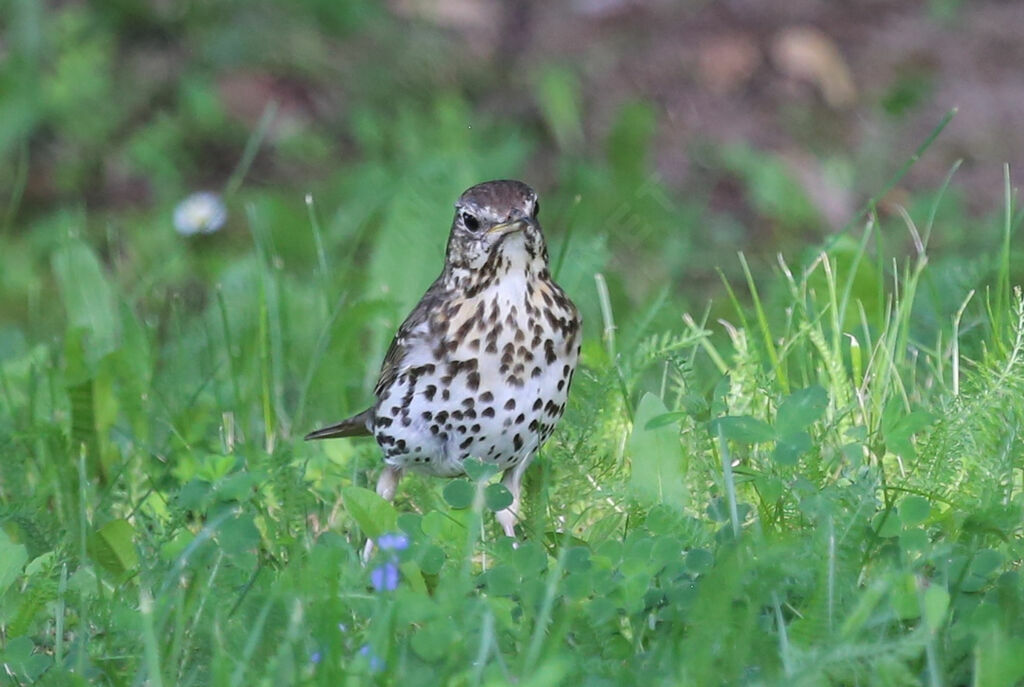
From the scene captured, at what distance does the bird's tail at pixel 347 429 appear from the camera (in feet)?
13.6

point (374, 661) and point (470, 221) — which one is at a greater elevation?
point (470, 221)

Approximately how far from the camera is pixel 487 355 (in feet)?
12.0

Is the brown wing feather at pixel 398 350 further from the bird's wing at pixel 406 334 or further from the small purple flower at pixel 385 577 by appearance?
the small purple flower at pixel 385 577

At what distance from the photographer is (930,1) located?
324 inches

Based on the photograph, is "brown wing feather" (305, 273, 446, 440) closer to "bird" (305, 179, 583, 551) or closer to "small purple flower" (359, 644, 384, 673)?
"bird" (305, 179, 583, 551)

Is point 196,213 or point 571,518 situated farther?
point 196,213

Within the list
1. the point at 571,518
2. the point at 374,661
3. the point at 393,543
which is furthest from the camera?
the point at 571,518

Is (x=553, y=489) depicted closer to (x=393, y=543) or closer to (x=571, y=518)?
(x=571, y=518)

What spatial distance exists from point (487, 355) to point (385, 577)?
933 millimetres

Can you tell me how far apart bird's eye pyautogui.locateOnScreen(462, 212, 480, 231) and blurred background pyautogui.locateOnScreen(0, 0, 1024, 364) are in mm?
2951

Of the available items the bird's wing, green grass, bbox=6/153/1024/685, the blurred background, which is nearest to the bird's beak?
the bird's wing

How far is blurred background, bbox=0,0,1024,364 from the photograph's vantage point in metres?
7.11

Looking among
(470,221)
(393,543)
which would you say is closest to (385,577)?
(393,543)

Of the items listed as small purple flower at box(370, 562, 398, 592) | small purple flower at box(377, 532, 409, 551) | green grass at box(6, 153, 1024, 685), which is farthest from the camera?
small purple flower at box(377, 532, 409, 551)
